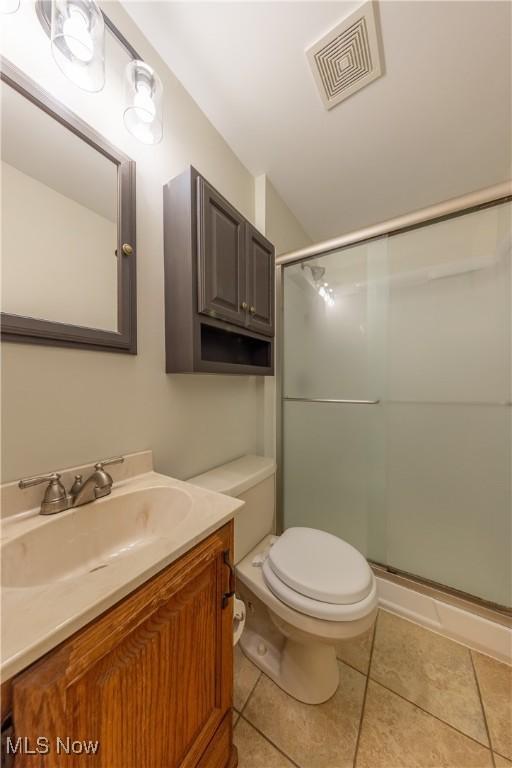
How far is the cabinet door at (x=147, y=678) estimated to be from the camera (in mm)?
349

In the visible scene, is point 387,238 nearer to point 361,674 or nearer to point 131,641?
point 131,641

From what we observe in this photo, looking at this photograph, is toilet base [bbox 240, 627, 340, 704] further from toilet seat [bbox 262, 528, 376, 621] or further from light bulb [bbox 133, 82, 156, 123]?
light bulb [bbox 133, 82, 156, 123]

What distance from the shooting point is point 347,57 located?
1010 mm

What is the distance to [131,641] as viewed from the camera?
1.47 feet

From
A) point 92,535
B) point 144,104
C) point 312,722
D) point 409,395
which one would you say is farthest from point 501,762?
point 144,104

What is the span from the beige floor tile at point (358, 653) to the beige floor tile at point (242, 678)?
0.36 meters

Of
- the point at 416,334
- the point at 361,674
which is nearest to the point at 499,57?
the point at 416,334

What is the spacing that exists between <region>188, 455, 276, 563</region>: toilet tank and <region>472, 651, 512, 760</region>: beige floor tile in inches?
36.6

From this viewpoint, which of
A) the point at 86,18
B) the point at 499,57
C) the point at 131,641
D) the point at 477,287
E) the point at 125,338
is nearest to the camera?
the point at 131,641

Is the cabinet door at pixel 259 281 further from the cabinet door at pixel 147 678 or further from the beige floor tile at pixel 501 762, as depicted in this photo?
the beige floor tile at pixel 501 762

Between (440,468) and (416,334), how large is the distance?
74 centimetres

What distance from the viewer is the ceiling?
2.98ft

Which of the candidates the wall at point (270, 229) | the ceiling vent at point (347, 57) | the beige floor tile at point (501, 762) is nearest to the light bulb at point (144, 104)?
the ceiling vent at point (347, 57)

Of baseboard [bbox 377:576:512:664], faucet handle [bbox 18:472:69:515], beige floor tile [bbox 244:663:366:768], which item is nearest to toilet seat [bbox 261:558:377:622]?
beige floor tile [bbox 244:663:366:768]
